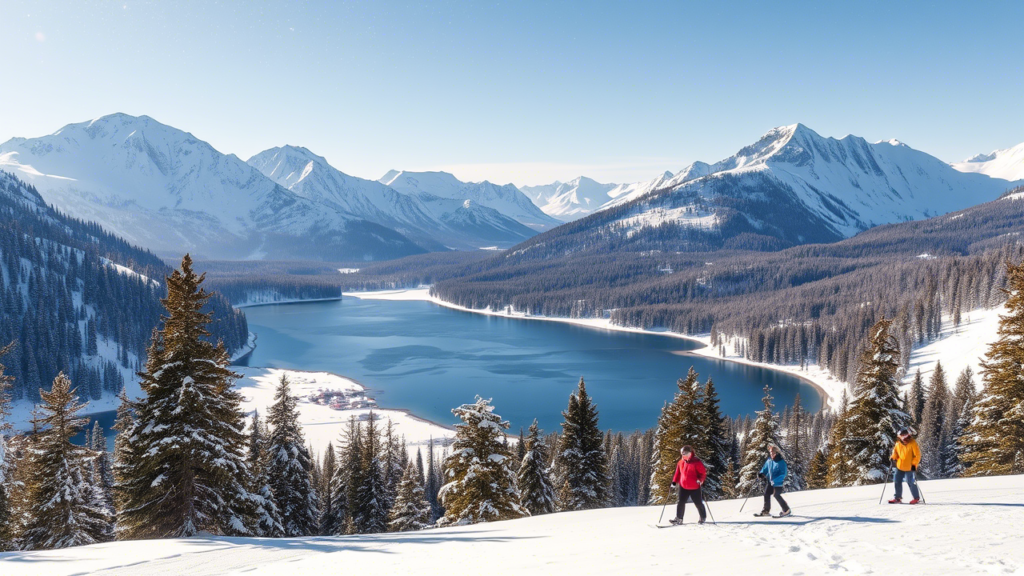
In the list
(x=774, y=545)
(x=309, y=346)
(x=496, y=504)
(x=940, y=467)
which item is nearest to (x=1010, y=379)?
(x=774, y=545)

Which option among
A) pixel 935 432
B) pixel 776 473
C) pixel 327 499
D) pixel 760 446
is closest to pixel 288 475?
pixel 327 499

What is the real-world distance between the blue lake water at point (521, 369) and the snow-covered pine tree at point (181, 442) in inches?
2755

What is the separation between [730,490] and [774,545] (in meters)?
24.9

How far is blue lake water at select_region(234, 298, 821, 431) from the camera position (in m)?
103

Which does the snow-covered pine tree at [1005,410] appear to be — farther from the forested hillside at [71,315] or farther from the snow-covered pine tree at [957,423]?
the forested hillside at [71,315]

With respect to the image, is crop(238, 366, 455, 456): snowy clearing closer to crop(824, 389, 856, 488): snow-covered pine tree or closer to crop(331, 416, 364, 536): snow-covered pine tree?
crop(331, 416, 364, 536): snow-covered pine tree

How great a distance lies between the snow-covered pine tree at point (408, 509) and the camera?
111 ft

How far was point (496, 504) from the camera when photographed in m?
27.1

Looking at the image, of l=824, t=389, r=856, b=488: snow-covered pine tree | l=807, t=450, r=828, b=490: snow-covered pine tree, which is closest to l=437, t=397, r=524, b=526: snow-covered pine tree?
l=824, t=389, r=856, b=488: snow-covered pine tree

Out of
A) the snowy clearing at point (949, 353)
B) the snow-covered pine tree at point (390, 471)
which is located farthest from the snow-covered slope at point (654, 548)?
the snowy clearing at point (949, 353)

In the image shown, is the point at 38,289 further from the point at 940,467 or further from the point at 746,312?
the point at 746,312

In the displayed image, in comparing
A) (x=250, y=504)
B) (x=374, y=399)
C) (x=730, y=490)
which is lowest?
(x=374, y=399)

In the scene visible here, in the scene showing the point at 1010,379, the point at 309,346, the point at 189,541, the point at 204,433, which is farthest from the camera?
the point at 309,346

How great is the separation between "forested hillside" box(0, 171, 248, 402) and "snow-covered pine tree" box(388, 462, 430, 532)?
4126 inches
